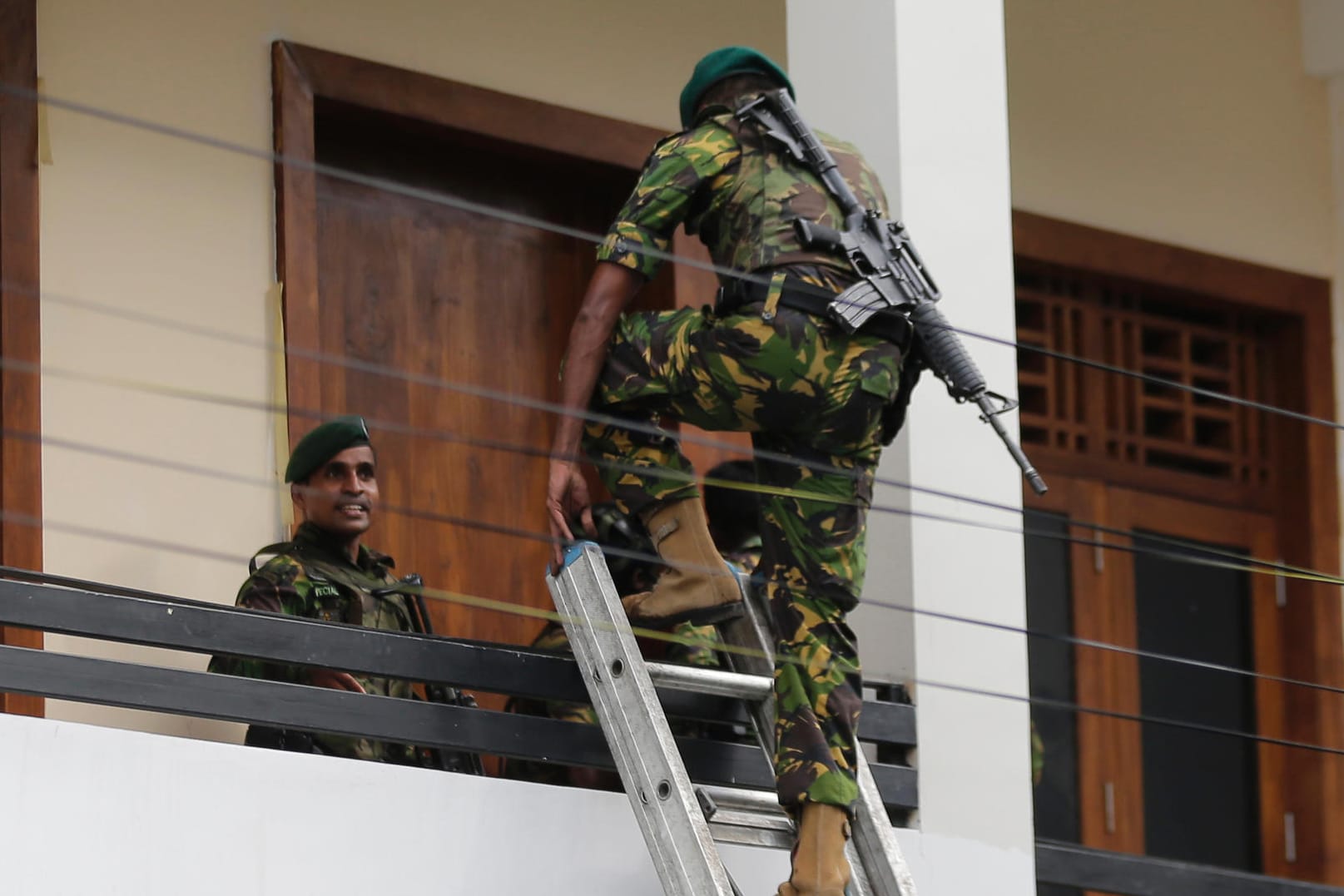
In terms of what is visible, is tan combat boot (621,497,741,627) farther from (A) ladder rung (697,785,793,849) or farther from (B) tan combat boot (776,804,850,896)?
(B) tan combat boot (776,804,850,896)

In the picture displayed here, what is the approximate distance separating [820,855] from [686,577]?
714mm

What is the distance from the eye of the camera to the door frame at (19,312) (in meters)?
6.07

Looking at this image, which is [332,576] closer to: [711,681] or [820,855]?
[711,681]

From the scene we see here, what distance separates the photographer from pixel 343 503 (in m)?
5.97

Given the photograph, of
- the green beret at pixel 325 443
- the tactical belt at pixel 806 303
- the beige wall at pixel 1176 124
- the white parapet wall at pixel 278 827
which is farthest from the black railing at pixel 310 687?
the beige wall at pixel 1176 124

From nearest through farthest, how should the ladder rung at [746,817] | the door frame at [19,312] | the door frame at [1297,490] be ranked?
the ladder rung at [746,817] < the door frame at [19,312] < the door frame at [1297,490]

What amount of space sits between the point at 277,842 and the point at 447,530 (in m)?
2.33

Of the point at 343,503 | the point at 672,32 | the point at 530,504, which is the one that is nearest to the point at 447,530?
the point at 530,504

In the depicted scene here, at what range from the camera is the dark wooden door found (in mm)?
6910

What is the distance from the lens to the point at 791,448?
5215 mm

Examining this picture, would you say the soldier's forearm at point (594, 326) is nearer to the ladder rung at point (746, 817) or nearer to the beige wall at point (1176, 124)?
the ladder rung at point (746, 817)

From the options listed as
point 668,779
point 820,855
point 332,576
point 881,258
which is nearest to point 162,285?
point 332,576

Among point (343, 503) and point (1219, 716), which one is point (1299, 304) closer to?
point (1219, 716)

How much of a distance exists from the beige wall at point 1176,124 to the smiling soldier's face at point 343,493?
2992 mm
